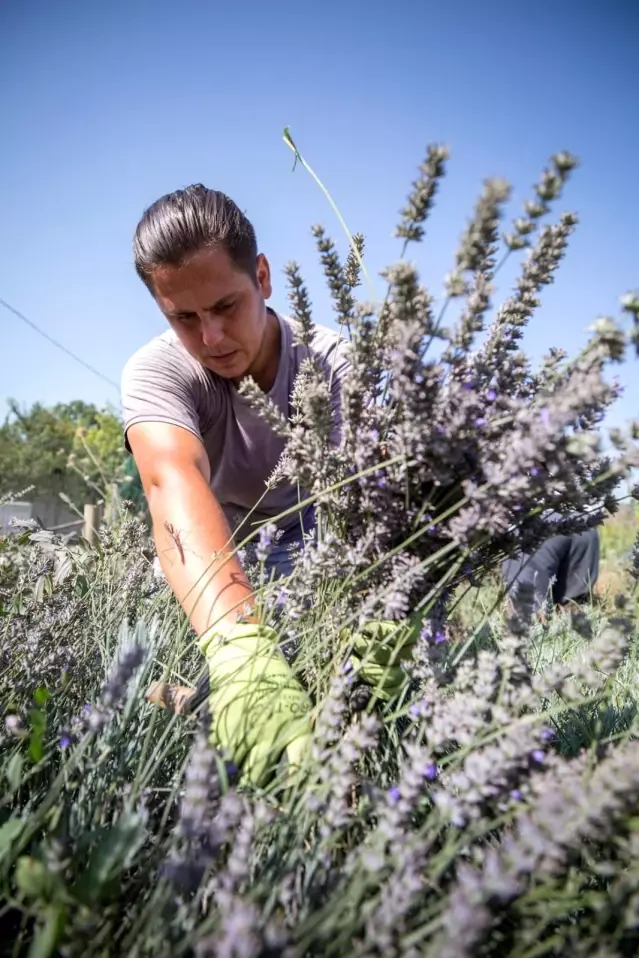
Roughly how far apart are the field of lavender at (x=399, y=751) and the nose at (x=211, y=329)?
81 cm

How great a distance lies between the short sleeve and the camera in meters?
1.78

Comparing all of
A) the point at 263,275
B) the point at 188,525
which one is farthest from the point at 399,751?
the point at 263,275

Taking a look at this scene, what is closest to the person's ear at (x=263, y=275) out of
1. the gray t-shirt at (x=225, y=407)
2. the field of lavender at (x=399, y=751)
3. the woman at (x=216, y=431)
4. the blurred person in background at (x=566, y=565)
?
the woman at (x=216, y=431)

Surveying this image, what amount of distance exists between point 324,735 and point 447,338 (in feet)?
2.03

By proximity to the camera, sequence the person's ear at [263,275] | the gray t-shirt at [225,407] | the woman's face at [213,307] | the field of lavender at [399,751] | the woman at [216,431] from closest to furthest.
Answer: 1. the field of lavender at [399,751]
2. the woman at [216,431]
3. the woman's face at [213,307]
4. the gray t-shirt at [225,407]
5. the person's ear at [263,275]

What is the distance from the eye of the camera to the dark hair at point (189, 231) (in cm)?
170

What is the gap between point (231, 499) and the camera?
8.57ft

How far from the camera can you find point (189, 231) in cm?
171

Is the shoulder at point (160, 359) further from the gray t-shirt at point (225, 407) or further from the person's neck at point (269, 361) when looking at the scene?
the person's neck at point (269, 361)

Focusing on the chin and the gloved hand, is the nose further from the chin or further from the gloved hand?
the gloved hand

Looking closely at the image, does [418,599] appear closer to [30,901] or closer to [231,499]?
[30,901]

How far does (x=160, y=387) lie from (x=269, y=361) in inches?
23.4

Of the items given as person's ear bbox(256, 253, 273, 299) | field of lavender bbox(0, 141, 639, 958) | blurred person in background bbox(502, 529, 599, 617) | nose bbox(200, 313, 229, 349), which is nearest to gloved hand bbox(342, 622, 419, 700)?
field of lavender bbox(0, 141, 639, 958)

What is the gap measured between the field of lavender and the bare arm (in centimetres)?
15
